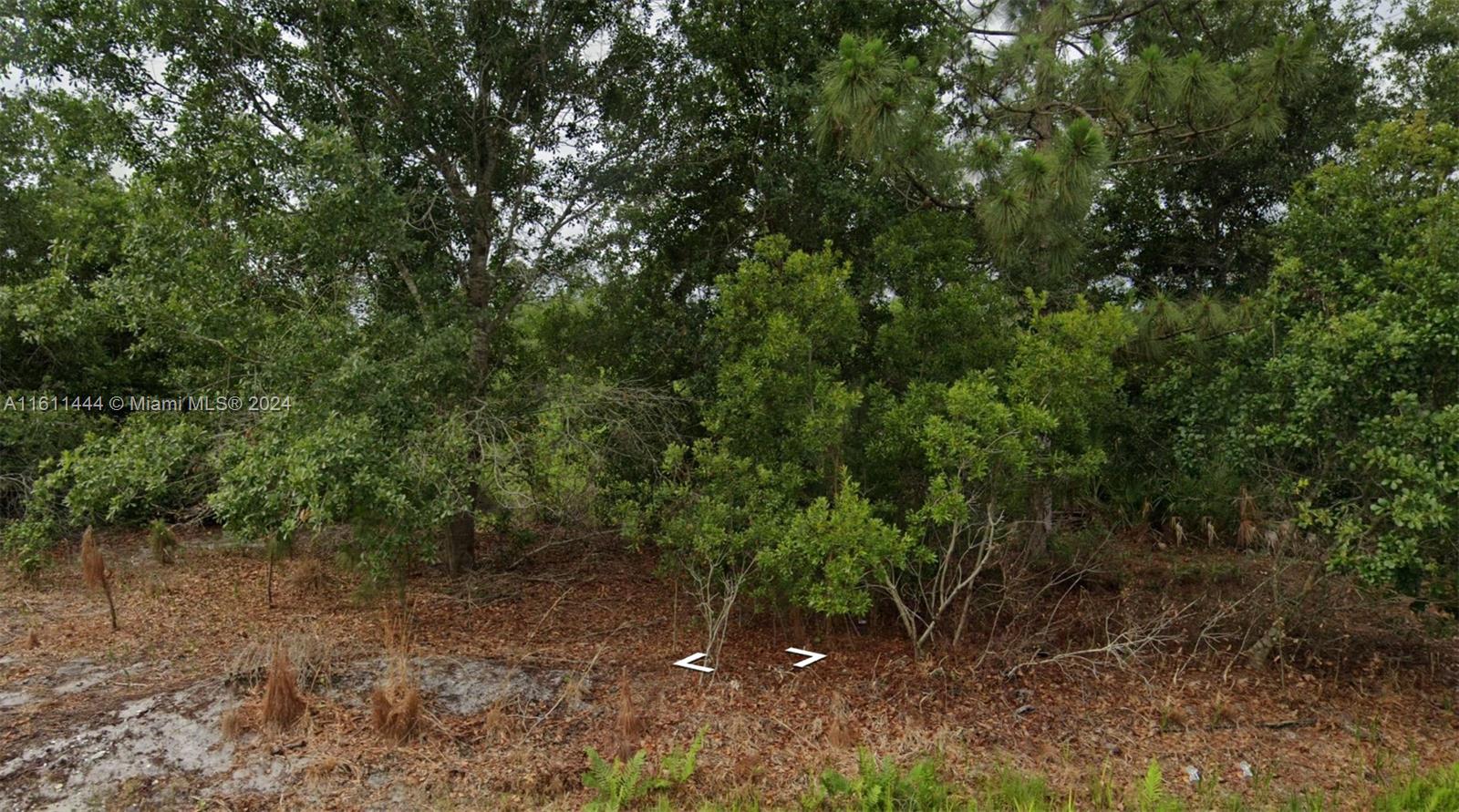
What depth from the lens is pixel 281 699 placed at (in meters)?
4.23

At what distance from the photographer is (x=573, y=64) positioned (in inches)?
258

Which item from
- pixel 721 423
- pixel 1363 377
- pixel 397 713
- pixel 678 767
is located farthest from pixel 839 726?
pixel 1363 377

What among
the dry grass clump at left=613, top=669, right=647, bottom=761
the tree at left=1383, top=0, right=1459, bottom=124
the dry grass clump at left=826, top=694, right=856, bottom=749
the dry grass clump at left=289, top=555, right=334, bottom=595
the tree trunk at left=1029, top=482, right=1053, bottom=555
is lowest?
the dry grass clump at left=826, top=694, right=856, bottom=749

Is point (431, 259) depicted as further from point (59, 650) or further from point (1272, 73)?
point (1272, 73)

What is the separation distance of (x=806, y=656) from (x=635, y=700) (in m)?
1.36

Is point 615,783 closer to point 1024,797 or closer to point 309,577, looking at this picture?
point 1024,797

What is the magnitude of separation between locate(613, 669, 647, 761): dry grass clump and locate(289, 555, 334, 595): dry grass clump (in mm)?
3868

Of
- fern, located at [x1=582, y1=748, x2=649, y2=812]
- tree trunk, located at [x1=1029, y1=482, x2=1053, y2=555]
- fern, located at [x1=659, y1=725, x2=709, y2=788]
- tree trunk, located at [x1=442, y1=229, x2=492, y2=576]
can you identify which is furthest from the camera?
tree trunk, located at [x1=1029, y1=482, x2=1053, y2=555]

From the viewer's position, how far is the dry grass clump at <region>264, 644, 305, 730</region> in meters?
4.20

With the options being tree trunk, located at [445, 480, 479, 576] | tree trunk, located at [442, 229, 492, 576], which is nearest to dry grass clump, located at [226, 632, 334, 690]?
tree trunk, located at [442, 229, 492, 576]

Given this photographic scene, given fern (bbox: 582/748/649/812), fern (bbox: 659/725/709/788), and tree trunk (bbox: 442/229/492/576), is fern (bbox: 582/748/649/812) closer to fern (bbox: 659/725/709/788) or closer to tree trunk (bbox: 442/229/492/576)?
fern (bbox: 659/725/709/788)

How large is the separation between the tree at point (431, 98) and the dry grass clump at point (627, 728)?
61.6 inches

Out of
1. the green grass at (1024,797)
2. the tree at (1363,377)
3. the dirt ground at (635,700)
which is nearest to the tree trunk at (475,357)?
the dirt ground at (635,700)

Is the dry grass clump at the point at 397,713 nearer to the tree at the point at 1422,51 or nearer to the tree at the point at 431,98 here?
the tree at the point at 431,98
